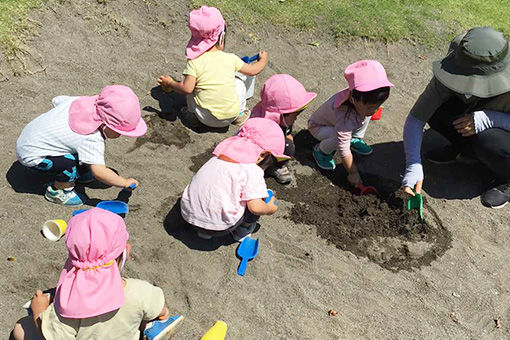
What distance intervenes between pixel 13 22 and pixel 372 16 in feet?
13.6

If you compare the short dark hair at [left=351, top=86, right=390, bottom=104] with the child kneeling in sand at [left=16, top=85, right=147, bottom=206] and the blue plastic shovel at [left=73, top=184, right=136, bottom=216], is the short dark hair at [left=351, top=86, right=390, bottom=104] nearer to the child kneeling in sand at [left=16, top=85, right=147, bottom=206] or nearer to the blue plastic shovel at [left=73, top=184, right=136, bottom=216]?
the child kneeling in sand at [left=16, top=85, right=147, bottom=206]

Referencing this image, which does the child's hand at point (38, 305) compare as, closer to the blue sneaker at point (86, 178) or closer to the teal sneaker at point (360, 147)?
the blue sneaker at point (86, 178)

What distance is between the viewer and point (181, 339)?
10.8 feet

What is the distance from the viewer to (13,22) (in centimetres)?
538

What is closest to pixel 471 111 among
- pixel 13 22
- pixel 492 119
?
pixel 492 119

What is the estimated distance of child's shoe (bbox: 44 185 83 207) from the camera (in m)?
3.93

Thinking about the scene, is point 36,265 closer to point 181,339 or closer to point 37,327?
point 37,327

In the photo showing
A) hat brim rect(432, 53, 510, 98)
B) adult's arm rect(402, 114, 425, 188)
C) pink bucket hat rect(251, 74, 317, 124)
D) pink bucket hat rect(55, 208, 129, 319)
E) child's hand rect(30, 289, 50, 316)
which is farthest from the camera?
pink bucket hat rect(251, 74, 317, 124)

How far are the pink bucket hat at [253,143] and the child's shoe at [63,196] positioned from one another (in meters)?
1.16

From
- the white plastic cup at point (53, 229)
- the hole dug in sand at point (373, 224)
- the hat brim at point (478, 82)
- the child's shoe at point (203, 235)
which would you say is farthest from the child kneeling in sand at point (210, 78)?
the hat brim at point (478, 82)

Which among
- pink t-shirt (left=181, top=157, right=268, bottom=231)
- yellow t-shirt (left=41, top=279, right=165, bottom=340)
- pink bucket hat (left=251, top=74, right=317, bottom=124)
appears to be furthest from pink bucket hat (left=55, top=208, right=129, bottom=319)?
pink bucket hat (left=251, top=74, right=317, bottom=124)

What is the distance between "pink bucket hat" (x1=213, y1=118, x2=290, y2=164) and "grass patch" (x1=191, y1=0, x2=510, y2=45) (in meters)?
2.85

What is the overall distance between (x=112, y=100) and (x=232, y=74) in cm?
155

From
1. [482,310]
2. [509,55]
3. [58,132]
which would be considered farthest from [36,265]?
[509,55]
